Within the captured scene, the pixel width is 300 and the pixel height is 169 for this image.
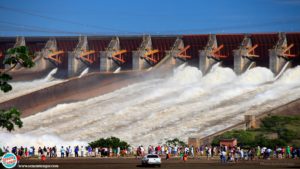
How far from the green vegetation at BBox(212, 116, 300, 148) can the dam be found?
377 centimetres

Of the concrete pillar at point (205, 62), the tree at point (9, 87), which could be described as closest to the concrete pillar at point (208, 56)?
the concrete pillar at point (205, 62)

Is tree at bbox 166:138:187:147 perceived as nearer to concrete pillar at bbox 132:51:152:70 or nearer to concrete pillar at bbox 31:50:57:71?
concrete pillar at bbox 132:51:152:70

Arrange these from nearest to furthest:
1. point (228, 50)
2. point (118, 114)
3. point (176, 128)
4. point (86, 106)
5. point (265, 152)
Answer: point (265, 152) → point (176, 128) → point (118, 114) → point (86, 106) → point (228, 50)

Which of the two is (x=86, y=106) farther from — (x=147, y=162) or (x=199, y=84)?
(x=147, y=162)

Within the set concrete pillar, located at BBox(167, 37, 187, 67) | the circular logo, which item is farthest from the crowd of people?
concrete pillar, located at BBox(167, 37, 187, 67)

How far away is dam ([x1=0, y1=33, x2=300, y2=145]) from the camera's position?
295 feet

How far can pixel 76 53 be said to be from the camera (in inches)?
4717

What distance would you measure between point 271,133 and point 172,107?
19.6 m

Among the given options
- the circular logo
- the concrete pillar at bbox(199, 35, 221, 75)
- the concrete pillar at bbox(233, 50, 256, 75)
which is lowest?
the circular logo

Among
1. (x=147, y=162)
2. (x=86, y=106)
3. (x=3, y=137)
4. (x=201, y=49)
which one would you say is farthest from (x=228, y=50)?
(x=147, y=162)

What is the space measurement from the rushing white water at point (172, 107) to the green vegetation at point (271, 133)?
3.93 meters

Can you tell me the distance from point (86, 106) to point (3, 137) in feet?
54.0

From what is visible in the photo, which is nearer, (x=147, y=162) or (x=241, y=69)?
(x=147, y=162)

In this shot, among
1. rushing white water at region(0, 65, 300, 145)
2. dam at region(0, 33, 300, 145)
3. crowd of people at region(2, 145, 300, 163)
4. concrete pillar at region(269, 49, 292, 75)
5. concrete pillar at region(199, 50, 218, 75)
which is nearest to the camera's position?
crowd of people at region(2, 145, 300, 163)
